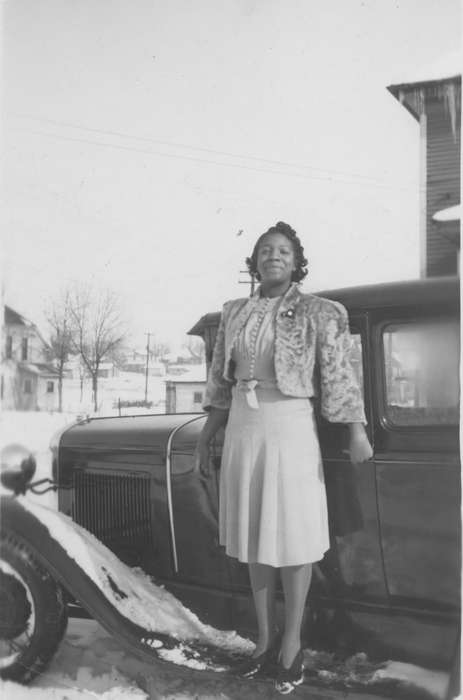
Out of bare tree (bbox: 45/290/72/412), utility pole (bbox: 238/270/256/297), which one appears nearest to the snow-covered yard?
bare tree (bbox: 45/290/72/412)

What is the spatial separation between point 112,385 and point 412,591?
1.72 m

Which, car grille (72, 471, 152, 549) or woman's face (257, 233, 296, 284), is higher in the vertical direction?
woman's face (257, 233, 296, 284)

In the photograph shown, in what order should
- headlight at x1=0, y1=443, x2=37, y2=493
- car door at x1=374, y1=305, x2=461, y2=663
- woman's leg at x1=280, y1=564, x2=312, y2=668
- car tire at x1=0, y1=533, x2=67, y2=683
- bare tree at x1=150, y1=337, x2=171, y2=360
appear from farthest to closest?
bare tree at x1=150, y1=337, x2=171, y2=360
headlight at x1=0, y1=443, x2=37, y2=493
car tire at x1=0, y1=533, x2=67, y2=683
woman's leg at x1=280, y1=564, x2=312, y2=668
car door at x1=374, y1=305, x2=461, y2=663

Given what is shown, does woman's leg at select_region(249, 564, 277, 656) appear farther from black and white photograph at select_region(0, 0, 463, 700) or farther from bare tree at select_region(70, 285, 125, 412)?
bare tree at select_region(70, 285, 125, 412)

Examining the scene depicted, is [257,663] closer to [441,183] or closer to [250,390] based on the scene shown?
[250,390]

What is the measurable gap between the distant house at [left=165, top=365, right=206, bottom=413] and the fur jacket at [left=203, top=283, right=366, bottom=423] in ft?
2.07

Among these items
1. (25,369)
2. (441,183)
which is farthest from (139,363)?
(441,183)

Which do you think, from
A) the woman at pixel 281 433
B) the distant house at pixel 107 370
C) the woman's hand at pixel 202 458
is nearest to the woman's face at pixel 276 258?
the woman at pixel 281 433

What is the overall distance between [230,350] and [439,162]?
110 cm

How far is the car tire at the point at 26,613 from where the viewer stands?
2387 millimetres

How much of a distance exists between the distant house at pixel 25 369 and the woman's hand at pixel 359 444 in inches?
65.4

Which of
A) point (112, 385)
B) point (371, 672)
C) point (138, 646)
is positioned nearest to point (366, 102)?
point (112, 385)

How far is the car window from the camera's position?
2.01m

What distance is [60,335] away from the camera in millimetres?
2971
